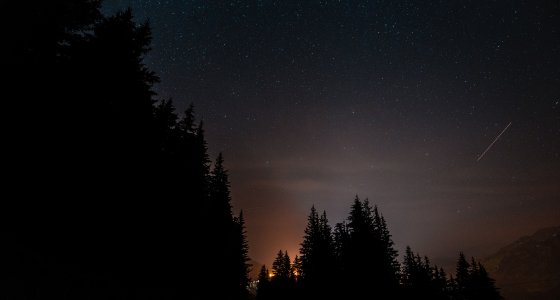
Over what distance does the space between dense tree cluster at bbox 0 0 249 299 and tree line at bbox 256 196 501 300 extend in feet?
55.0

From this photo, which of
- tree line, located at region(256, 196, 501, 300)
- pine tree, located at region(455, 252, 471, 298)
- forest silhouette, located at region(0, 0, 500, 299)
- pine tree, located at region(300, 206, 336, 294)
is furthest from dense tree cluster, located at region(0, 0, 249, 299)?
pine tree, located at region(455, 252, 471, 298)

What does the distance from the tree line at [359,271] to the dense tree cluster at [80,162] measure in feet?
55.0

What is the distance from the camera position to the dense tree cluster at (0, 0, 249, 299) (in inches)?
331

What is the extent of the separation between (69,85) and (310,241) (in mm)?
31261

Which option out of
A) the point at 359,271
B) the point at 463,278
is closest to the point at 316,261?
the point at 359,271

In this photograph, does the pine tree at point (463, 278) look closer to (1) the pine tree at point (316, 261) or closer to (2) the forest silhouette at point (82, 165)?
(1) the pine tree at point (316, 261)

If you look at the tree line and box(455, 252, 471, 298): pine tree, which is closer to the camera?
the tree line

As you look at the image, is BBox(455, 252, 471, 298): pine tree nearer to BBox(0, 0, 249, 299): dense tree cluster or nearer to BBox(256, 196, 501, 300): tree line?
BBox(256, 196, 501, 300): tree line

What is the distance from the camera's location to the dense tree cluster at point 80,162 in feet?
27.6

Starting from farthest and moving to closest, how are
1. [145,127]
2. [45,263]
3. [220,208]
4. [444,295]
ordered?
[444,295]
[220,208]
[145,127]
[45,263]

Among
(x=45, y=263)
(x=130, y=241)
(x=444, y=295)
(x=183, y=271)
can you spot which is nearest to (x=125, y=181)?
(x=130, y=241)

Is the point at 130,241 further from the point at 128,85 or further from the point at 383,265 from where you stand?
the point at 383,265

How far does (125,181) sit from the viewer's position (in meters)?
10.1

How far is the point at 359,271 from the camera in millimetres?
25188
